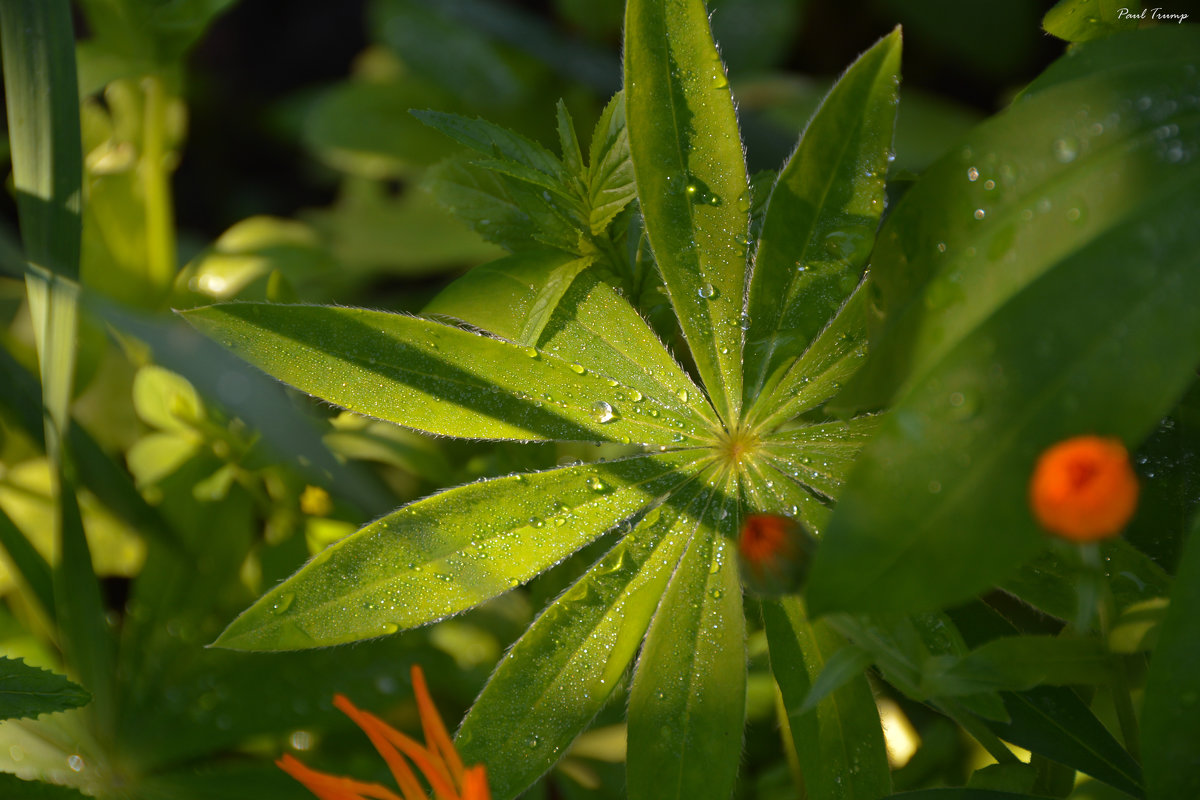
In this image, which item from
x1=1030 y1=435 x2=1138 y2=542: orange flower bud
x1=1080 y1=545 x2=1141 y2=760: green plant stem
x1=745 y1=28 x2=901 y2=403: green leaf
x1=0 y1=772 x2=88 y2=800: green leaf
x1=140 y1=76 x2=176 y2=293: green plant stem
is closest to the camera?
x1=1030 y1=435 x2=1138 y2=542: orange flower bud

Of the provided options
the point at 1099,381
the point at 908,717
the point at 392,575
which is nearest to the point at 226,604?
the point at 392,575

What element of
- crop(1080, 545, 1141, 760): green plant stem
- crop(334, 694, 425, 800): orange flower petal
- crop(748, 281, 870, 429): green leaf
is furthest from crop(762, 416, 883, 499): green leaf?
crop(334, 694, 425, 800): orange flower petal

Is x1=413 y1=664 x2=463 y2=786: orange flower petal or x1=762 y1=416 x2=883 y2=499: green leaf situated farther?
x1=762 y1=416 x2=883 y2=499: green leaf

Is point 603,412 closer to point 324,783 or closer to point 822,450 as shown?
point 822,450

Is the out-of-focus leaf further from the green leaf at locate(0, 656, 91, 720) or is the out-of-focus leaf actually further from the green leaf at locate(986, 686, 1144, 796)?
the green leaf at locate(986, 686, 1144, 796)

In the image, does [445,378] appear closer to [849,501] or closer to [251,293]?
[849,501]

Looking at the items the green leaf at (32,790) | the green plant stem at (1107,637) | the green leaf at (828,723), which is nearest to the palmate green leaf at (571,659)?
the green leaf at (828,723)
